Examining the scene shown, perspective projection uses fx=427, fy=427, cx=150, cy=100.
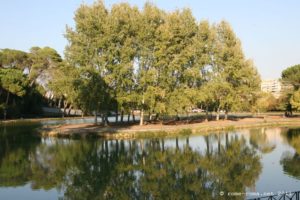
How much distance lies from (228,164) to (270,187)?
30.9 ft

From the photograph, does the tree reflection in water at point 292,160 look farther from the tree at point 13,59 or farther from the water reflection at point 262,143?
the tree at point 13,59

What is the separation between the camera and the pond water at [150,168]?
28.7 m

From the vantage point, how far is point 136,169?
36.5 metres

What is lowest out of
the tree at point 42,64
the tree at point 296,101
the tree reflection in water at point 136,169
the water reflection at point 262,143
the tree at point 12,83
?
the tree reflection in water at point 136,169

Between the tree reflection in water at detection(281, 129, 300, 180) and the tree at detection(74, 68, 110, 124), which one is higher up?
the tree at detection(74, 68, 110, 124)

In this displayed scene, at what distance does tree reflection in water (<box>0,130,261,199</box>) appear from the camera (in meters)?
29.0

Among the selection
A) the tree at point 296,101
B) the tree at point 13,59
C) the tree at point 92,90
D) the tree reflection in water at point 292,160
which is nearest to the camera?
the tree reflection in water at point 292,160

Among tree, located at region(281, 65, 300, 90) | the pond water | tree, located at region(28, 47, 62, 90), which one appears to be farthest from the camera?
tree, located at region(28, 47, 62, 90)

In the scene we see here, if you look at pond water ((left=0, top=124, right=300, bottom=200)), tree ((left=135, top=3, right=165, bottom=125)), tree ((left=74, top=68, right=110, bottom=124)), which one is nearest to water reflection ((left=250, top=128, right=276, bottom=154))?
pond water ((left=0, top=124, right=300, bottom=200))

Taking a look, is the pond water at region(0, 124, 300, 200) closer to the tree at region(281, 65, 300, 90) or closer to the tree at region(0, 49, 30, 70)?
the tree at region(281, 65, 300, 90)

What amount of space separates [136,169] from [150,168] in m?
1.22

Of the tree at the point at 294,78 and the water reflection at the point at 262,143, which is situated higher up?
the tree at the point at 294,78

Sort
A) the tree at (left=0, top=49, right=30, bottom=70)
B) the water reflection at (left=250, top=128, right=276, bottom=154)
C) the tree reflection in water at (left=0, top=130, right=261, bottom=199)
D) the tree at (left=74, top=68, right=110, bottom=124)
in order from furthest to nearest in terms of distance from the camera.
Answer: the tree at (left=0, top=49, right=30, bottom=70) < the tree at (left=74, top=68, right=110, bottom=124) < the water reflection at (left=250, top=128, right=276, bottom=154) < the tree reflection in water at (left=0, top=130, right=261, bottom=199)

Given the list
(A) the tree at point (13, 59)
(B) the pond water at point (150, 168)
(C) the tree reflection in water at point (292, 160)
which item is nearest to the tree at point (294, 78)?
(B) the pond water at point (150, 168)
